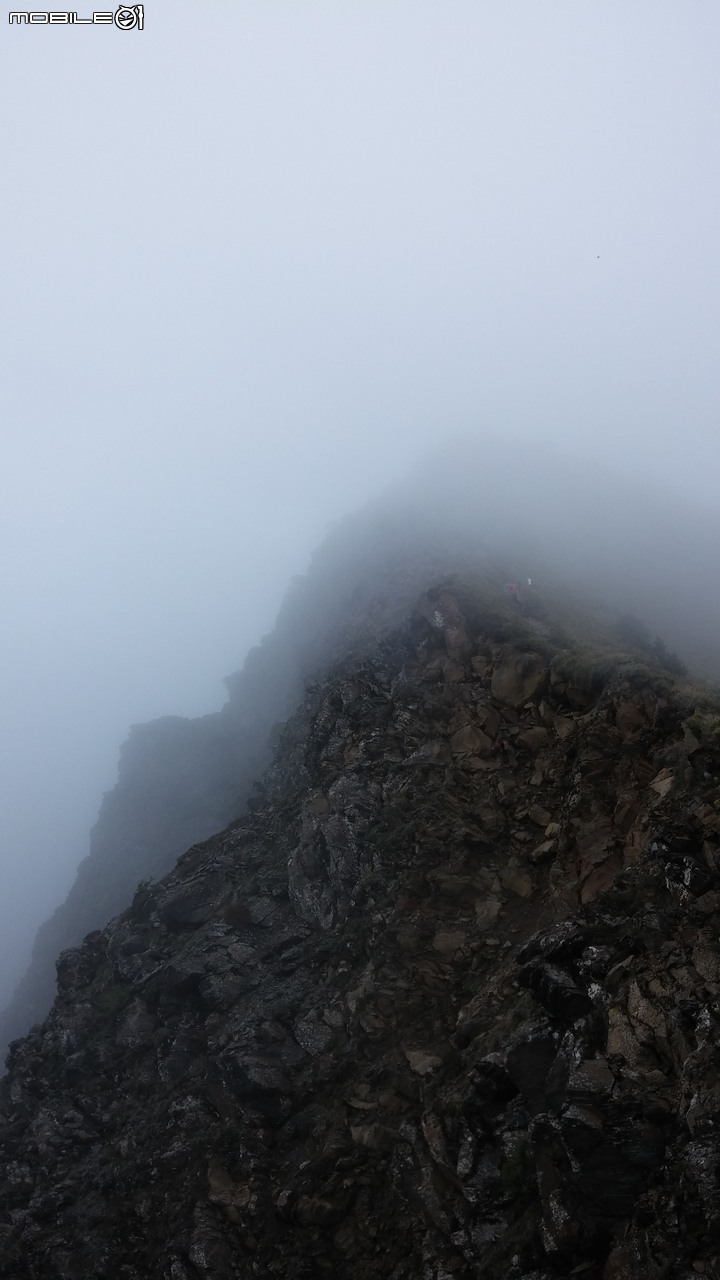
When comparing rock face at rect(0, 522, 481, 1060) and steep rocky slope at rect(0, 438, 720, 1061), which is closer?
rock face at rect(0, 522, 481, 1060)

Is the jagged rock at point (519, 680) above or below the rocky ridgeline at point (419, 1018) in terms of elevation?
above

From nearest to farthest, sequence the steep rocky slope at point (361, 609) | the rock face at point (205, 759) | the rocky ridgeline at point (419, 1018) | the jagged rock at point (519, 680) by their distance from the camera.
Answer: the rocky ridgeline at point (419, 1018), the jagged rock at point (519, 680), the rock face at point (205, 759), the steep rocky slope at point (361, 609)

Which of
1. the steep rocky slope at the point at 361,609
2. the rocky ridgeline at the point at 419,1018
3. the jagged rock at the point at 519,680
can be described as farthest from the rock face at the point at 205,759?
the rocky ridgeline at the point at 419,1018

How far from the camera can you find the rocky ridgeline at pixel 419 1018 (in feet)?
35.7

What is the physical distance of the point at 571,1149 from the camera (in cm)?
1070

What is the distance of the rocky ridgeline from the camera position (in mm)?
10875

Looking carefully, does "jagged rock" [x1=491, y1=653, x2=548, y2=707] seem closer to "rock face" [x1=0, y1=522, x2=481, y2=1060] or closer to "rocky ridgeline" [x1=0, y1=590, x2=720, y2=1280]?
"rocky ridgeline" [x1=0, y1=590, x2=720, y2=1280]

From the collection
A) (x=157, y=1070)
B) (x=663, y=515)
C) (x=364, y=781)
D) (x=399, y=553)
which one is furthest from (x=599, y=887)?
(x=663, y=515)

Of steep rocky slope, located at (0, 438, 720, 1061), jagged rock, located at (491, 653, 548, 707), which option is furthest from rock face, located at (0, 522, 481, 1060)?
jagged rock, located at (491, 653, 548, 707)

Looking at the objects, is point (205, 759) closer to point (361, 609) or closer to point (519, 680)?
point (361, 609)

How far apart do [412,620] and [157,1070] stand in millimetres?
18707

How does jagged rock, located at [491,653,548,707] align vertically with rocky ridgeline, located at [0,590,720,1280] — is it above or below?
above

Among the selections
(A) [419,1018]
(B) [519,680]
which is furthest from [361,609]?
(A) [419,1018]

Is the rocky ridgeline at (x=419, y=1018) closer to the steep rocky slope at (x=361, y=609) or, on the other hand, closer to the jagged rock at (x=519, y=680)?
the jagged rock at (x=519, y=680)
